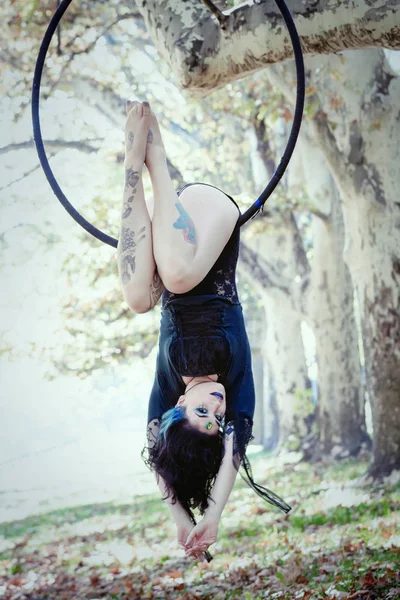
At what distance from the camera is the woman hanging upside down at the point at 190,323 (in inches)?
116

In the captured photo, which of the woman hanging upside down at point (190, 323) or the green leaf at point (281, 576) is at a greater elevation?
the woman hanging upside down at point (190, 323)

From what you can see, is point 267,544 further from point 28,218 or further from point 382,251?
point 28,218

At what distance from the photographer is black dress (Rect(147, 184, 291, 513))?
3.08 m

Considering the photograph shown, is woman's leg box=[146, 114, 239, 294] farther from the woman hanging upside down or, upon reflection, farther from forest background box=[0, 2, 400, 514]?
forest background box=[0, 2, 400, 514]

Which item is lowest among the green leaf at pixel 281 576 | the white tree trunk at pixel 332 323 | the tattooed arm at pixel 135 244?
the green leaf at pixel 281 576

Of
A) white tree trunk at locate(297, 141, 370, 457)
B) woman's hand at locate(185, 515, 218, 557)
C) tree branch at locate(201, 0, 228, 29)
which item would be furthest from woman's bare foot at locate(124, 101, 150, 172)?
white tree trunk at locate(297, 141, 370, 457)

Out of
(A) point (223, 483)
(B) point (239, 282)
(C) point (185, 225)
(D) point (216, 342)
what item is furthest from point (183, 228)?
(B) point (239, 282)

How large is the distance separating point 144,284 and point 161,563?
507 centimetres

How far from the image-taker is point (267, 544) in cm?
730

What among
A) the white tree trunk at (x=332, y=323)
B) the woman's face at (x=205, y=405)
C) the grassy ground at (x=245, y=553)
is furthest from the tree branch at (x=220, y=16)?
the white tree trunk at (x=332, y=323)

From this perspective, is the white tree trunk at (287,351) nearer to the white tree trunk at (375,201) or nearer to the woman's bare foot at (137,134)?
the white tree trunk at (375,201)

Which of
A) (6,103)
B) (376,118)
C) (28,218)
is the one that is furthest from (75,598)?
(28,218)

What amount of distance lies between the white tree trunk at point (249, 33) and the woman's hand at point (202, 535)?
7.88ft

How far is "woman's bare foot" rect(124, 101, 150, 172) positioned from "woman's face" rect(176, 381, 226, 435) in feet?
3.04
